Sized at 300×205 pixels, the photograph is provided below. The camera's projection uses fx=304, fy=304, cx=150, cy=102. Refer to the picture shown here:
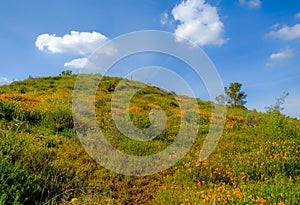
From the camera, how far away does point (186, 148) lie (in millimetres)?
9383

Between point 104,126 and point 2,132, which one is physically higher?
point 104,126

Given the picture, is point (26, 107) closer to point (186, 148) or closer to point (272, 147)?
point (186, 148)

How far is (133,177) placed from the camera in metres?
7.01

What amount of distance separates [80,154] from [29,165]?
69.2 inches

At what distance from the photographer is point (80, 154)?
771 cm

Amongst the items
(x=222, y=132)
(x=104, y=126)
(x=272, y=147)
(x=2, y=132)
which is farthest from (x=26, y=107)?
(x=272, y=147)

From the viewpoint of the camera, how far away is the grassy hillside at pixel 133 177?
17.7ft

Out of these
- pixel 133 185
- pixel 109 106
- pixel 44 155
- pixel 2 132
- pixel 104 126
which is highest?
pixel 109 106

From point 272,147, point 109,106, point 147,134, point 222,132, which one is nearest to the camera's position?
point 272,147

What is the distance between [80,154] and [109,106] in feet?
23.5

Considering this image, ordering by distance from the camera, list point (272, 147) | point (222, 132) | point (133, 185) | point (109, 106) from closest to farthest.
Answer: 1. point (133, 185)
2. point (272, 147)
3. point (222, 132)
4. point (109, 106)

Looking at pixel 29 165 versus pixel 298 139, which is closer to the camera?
pixel 29 165

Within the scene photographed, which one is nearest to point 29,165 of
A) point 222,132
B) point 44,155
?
point 44,155

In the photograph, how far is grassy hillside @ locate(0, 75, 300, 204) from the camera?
5.40m
